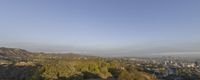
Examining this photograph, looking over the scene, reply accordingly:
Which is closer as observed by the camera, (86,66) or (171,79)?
(86,66)

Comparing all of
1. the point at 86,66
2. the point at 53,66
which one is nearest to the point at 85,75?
the point at 53,66

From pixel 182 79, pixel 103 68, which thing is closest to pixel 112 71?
pixel 103 68

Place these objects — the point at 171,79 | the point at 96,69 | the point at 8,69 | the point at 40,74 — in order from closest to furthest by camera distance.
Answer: the point at 40,74
the point at 96,69
the point at 171,79
the point at 8,69

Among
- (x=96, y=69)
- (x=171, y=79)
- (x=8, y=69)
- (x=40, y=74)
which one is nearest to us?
(x=40, y=74)

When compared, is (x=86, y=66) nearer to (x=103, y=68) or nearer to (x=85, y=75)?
(x=103, y=68)

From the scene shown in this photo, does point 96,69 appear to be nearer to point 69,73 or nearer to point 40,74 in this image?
point 69,73

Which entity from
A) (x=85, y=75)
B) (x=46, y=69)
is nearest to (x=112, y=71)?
(x=85, y=75)

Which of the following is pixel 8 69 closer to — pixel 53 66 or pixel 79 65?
pixel 79 65

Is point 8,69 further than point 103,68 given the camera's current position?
Yes
